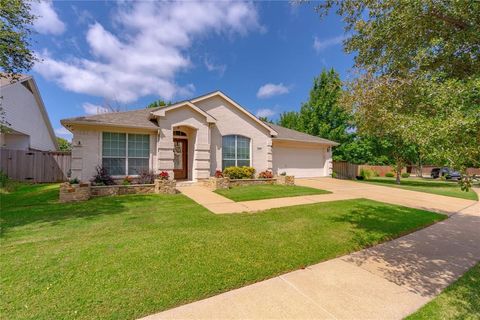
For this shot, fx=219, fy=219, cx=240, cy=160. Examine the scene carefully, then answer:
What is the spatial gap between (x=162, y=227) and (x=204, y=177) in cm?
695

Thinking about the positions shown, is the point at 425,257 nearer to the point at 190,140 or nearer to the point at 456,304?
the point at 456,304

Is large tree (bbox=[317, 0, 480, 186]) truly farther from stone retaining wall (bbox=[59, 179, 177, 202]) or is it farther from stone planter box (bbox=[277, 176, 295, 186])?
stone retaining wall (bbox=[59, 179, 177, 202])

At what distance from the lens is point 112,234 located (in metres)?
4.79

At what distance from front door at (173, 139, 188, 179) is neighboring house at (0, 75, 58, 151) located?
31.0 feet

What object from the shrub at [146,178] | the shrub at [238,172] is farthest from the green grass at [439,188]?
the shrub at [146,178]

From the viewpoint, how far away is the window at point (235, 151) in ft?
43.7

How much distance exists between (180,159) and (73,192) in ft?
19.1

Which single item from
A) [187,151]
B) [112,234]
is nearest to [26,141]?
[187,151]

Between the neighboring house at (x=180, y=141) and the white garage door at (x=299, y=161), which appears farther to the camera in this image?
the white garage door at (x=299, y=161)

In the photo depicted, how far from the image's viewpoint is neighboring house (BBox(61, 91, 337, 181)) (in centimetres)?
1025

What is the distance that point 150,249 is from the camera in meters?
4.05

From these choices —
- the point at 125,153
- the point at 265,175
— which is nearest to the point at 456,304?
the point at 265,175

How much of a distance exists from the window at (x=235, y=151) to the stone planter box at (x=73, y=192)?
6928 mm

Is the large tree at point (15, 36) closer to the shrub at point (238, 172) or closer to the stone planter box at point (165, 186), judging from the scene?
the stone planter box at point (165, 186)
